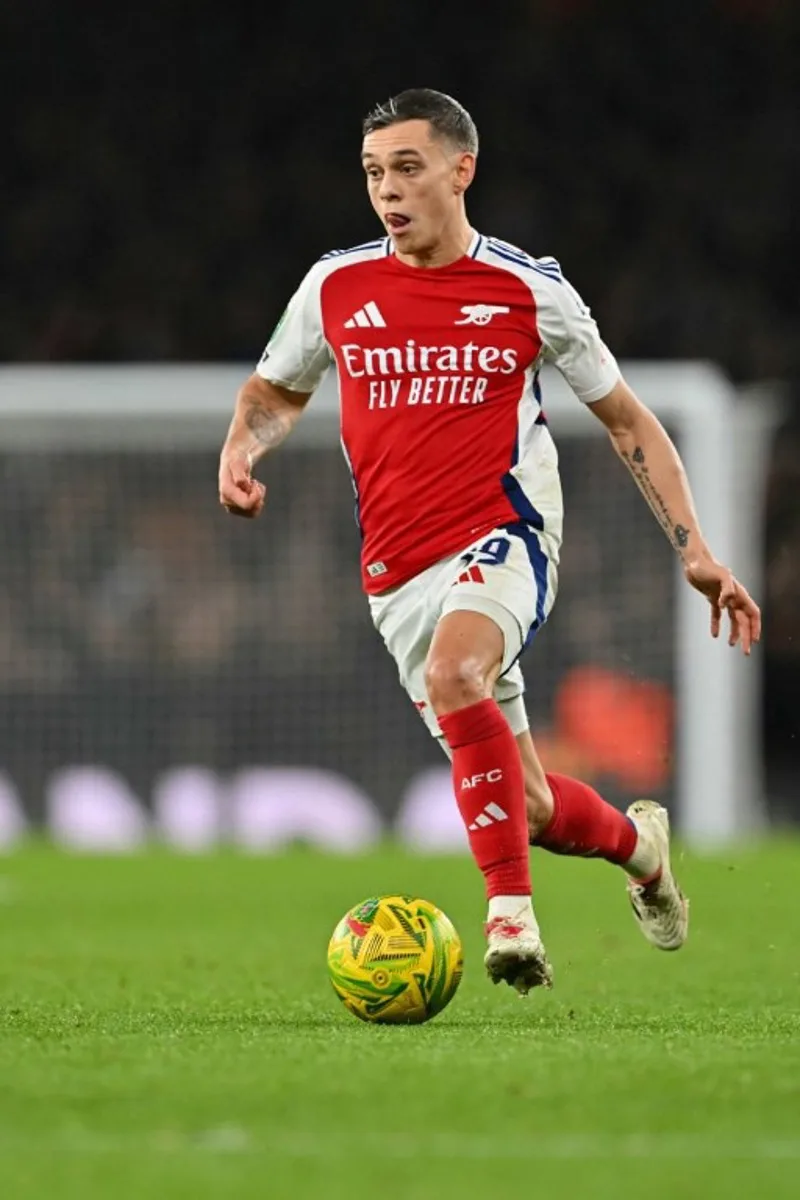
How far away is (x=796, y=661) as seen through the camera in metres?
18.0

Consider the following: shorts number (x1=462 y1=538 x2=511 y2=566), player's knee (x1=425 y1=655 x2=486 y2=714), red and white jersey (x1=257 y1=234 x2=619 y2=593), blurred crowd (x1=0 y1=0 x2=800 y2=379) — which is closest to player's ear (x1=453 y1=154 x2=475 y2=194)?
red and white jersey (x1=257 y1=234 x2=619 y2=593)

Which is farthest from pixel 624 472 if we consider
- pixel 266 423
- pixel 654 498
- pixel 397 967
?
pixel 397 967

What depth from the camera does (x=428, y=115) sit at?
17.9ft

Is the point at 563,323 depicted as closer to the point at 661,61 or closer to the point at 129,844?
the point at 129,844

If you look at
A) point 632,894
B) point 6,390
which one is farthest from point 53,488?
point 632,894

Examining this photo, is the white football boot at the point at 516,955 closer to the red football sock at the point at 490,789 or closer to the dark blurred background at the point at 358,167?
the red football sock at the point at 490,789

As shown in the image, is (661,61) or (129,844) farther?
(661,61)

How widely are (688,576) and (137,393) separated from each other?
941cm

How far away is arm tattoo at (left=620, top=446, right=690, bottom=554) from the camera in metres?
5.44

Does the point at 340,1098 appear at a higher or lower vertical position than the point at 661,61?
lower

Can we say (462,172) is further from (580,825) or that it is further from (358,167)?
(358,167)

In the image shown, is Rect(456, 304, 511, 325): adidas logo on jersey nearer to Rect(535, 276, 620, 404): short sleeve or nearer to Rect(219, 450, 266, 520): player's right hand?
Rect(535, 276, 620, 404): short sleeve

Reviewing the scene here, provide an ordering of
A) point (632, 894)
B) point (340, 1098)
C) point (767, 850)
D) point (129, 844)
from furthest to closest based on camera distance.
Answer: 1. point (129, 844)
2. point (767, 850)
3. point (632, 894)
4. point (340, 1098)

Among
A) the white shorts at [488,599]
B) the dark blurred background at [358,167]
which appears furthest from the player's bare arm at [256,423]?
the dark blurred background at [358,167]
